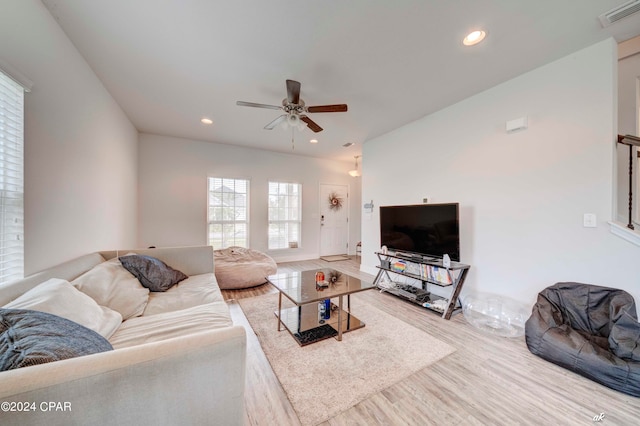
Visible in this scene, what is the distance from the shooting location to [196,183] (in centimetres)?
476

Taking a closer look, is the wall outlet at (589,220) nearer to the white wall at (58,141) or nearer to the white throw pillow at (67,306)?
the white throw pillow at (67,306)

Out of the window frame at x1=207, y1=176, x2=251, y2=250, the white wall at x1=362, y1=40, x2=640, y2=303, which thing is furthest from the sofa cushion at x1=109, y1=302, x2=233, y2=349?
the window frame at x1=207, y1=176, x2=251, y2=250

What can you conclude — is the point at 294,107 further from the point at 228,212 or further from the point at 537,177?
the point at 228,212

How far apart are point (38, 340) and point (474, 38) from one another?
10.7ft

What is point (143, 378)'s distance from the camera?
75 centimetres

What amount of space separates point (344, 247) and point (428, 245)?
3641 millimetres

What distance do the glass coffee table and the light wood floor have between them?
43 cm

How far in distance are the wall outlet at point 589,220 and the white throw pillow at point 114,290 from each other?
155 inches

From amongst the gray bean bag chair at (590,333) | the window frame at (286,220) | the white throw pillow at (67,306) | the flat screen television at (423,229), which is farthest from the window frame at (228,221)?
the gray bean bag chair at (590,333)

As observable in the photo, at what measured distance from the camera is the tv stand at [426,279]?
2701 millimetres

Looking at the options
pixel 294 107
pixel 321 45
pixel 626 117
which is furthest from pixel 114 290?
pixel 626 117

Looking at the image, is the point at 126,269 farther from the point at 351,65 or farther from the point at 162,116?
the point at 351,65

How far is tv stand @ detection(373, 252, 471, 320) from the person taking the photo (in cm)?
270

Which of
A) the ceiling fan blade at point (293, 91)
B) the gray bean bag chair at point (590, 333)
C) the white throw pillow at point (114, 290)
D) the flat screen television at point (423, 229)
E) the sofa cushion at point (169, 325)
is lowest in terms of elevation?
the gray bean bag chair at point (590, 333)
